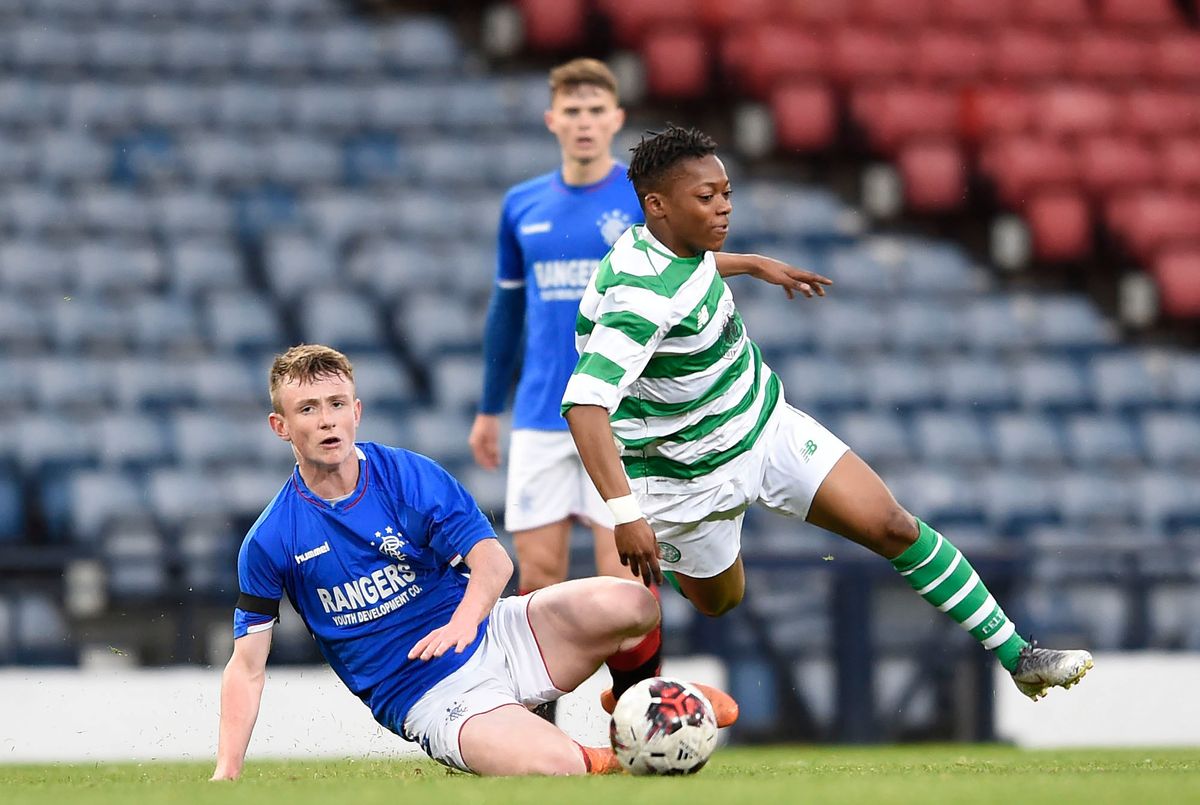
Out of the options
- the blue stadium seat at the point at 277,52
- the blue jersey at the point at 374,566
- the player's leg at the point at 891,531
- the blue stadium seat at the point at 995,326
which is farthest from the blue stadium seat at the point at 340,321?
the blue jersey at the point at 374,566

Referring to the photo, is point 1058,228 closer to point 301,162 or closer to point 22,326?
point 301,162

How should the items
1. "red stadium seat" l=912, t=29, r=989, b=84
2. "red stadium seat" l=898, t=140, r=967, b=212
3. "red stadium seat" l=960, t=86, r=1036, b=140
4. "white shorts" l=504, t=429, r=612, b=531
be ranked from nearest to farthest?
"white shorts" l=504, t=429, r=612, b=531, "red stadium seat" l=898, t=140, r=967, b=212, "red stadium seat" l=960, t=86, r=1036, b=140, "red stadium seat" l=912, t=29, r=989, b=84

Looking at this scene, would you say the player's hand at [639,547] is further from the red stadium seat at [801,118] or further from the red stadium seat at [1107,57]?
the red stadium seat at [1107,57]

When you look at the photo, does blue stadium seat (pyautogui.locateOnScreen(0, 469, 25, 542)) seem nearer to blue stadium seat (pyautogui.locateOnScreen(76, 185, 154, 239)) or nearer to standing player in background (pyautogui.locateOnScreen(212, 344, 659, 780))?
blue stadium seat (pyautogui.locateOnScreen(76, 185, 154, 239))

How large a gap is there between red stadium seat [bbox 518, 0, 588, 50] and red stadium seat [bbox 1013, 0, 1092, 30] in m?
3.31

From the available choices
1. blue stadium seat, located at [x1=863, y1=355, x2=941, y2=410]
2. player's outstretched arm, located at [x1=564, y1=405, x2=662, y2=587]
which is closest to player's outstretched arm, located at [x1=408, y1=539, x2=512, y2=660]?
player's outstretched arm, located at [x1=564, y1=405, x2=662, y2=587]

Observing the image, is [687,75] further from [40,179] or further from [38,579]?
[38,579]

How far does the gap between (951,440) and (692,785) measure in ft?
22.4

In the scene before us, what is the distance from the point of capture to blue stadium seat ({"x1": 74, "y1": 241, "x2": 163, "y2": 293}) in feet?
35.2

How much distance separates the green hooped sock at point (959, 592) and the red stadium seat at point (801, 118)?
7.52 m

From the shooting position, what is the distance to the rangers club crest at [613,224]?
613 centimetres

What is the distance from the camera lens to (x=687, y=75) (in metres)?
12.6

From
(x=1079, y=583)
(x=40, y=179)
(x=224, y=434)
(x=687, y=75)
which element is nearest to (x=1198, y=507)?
(x=1079, y=583)

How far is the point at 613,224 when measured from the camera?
6.14 meters
